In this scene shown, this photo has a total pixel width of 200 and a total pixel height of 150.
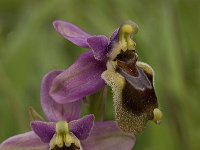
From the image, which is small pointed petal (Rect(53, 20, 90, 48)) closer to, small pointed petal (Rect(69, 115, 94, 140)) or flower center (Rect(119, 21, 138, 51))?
flower center (Rect(119, 21, 138, 51))

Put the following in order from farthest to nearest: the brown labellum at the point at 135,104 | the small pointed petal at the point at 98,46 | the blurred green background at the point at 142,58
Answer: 1. the blurred green background at the point at 142,58
2. the small pointed petal at the point at 98,46
3. the brown labellum at the point at 135,104

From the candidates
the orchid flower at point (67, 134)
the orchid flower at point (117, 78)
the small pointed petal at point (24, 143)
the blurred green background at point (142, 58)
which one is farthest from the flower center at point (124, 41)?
the blurred green background at point (142, 58)

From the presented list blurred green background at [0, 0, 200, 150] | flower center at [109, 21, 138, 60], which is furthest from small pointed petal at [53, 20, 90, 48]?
blurred green background at [0, 0, 200, 150]

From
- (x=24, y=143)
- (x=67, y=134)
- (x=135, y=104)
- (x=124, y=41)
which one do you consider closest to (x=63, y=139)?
(x=67, y=134)

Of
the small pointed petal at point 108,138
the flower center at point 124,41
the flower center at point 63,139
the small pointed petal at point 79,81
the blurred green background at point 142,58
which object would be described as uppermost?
the flower center at point 124,41

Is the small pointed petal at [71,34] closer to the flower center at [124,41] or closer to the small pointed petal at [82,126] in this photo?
the flower center at [124,41]

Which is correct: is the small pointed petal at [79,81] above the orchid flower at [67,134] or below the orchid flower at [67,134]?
above

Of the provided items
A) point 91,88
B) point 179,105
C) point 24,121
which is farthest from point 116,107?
point 179,105

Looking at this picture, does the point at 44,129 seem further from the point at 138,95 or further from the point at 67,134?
the point at 138,95
